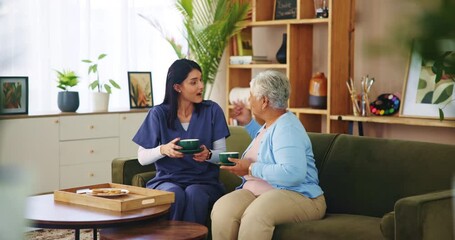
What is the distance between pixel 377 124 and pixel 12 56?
211 inches

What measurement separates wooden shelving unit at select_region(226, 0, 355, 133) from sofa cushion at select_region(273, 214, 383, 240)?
2302 millimetres

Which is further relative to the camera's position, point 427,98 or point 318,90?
point 318,90

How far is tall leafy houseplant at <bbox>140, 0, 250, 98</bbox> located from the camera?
5773 millimetres

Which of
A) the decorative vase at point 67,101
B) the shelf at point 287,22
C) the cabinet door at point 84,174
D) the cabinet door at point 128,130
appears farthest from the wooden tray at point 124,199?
the shelf at point 287,22

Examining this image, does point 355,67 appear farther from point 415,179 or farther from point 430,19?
point 430,19

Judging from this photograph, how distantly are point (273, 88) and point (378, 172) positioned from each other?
618 millimetres

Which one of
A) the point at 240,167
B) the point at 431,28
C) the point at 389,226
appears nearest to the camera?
the point at 431,28

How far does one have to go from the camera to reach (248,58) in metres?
5.92

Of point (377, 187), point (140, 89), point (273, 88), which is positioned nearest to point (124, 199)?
point (273, 88)

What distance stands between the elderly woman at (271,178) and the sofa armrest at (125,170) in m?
0.71

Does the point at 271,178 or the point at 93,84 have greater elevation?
the point at 93,84

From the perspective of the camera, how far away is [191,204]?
3.47 meters

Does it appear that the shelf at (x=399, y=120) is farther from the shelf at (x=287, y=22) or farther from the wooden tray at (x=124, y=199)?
the wooden tray at (x=124, y=199)

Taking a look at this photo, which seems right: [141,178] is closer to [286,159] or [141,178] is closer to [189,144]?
[189,144]
